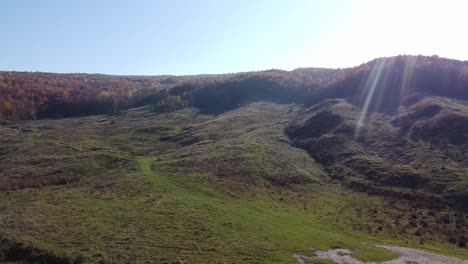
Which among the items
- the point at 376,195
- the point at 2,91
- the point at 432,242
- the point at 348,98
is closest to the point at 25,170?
the point at 376,195

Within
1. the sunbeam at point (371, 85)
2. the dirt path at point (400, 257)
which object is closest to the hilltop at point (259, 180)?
A: the sunbeam at point (371, 85)

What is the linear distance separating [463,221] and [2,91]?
633ft

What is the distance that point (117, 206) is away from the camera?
52.5 m

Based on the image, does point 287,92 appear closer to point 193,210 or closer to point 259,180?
point 259,180

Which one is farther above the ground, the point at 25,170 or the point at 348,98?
the point at 348,98

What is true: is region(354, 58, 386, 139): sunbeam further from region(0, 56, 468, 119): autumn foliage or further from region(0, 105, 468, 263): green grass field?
region(0, 105, 468, 263): green grass field

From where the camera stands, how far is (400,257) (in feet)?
123

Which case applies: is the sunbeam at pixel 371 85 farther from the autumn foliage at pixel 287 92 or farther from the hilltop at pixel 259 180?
the hilltop at pixel 259 180

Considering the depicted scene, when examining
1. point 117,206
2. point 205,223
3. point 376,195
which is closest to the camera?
point 205,223

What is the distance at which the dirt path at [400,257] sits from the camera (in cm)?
3634

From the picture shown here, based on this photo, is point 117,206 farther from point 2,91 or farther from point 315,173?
point 2,91

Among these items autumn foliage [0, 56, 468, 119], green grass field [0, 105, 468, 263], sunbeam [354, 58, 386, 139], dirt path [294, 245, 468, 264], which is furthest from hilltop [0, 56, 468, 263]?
dirt path [294, 245, 468, 264]

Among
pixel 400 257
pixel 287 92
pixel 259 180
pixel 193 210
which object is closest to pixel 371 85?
pixel 287 92

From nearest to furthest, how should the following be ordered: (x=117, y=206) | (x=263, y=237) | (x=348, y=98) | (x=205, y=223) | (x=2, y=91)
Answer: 1. (x=263, y=237)
2. (x=205, y=223)
3. (x=117, y=206)
4. (x=348, y=98)
5. (x=2, y=91)
